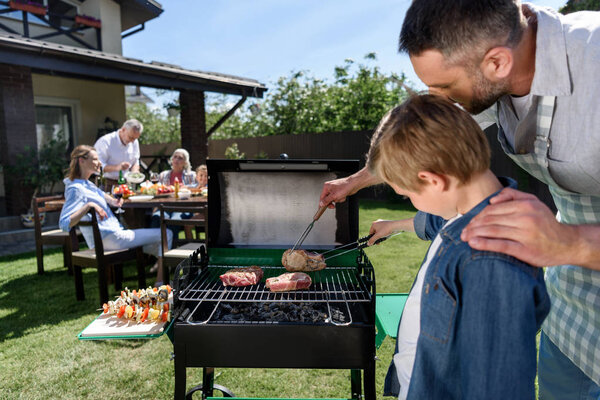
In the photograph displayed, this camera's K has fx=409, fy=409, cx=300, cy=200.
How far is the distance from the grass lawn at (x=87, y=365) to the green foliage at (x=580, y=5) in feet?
25.5

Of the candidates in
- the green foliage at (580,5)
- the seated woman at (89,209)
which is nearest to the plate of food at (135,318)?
the seated woman at (89,209)

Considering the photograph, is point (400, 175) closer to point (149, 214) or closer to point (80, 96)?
point (149, 214)

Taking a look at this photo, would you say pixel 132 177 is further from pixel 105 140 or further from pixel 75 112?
pixel 75 112

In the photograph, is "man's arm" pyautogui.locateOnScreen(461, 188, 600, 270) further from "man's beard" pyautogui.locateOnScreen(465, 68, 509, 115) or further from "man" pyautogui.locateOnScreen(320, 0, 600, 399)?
"man's beard" pyautogui.locateOnScreen(465, 68, 509, 115)

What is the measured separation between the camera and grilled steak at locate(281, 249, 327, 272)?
7.04 feet

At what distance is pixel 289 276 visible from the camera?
202cm

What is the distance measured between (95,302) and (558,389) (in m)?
4.34

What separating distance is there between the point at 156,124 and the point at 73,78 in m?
18.5

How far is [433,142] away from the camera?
1.07 meters

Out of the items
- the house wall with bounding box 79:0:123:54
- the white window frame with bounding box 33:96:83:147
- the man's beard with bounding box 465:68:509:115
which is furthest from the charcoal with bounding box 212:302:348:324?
the house wall with bounding box 79:0:123:54

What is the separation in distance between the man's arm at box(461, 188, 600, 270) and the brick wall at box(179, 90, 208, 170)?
10.5 m

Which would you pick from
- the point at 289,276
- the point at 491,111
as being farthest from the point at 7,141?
the point at 491,111

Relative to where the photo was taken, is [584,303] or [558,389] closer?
[584,303]

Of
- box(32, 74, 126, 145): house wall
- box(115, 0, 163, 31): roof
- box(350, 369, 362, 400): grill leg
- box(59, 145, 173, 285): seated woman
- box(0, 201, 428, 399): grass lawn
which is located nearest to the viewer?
box(350, 369, 362, 400): grill leg
